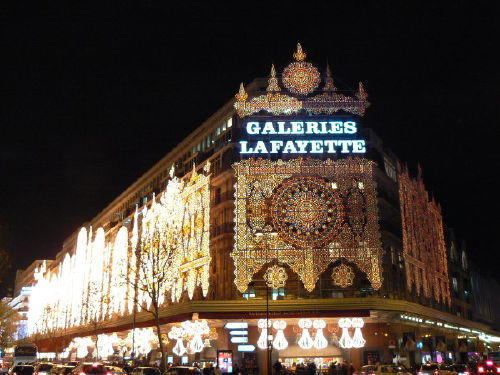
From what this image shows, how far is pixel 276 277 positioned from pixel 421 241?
24.8 metres

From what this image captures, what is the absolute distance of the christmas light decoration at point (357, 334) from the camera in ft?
164

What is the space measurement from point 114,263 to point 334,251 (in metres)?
45.3

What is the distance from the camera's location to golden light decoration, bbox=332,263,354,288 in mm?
51875

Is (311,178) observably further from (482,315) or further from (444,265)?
(482,315)

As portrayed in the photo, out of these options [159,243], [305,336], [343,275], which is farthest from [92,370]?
[159,243]

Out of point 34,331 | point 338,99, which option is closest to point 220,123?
point 338,99

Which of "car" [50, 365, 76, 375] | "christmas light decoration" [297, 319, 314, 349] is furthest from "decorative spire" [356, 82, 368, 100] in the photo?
"car" [50, 365, 76, 375]

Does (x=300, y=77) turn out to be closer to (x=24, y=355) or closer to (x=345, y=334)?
(x=345, y=334)

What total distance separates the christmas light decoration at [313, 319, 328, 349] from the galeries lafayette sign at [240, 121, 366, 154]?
15886 mm

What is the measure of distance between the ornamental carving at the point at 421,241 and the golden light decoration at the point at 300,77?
1552cm

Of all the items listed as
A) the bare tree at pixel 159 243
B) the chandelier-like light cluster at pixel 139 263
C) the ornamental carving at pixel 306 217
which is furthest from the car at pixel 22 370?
the ornamental carving at pixel 306 217

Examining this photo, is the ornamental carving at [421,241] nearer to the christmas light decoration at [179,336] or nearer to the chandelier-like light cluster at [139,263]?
the chandelier-like light cluster at [139,263]

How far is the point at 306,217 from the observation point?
52.8m

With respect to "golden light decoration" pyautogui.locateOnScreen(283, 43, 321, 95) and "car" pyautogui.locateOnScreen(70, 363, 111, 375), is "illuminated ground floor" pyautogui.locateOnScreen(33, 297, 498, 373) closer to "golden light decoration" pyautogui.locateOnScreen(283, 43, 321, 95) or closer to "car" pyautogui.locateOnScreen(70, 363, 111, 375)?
"car" pyautogui.locateOnScreen(70, 363, 111, 375)
